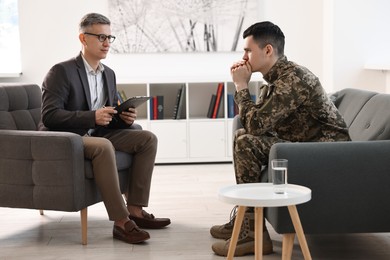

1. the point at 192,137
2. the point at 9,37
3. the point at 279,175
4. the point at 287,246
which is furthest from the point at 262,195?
the point at 9,37

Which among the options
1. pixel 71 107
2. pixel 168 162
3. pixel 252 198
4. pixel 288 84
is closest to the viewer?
pixel 252 198

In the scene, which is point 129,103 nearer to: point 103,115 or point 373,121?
point 103,115

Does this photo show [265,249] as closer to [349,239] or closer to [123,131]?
[349,239]

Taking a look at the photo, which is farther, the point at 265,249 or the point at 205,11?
the point at 205,11

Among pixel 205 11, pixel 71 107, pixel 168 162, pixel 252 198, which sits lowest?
pixel 168 162

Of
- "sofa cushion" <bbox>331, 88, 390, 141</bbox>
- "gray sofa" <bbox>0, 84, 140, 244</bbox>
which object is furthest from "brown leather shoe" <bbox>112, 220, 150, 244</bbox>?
"sofa cushion" <bbox>331, 88, 390, 141</bbox>

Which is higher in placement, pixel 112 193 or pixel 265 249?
pixel 112 193

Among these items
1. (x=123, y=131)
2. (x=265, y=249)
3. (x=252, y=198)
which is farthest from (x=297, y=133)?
(x=123, y=131)

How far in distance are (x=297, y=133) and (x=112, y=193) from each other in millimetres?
988

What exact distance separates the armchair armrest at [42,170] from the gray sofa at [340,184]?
1034 millimetres

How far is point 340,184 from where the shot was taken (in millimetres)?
2855

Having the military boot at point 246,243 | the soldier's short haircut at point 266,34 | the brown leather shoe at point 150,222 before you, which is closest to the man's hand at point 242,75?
the soldier's short haircut at point 266,34

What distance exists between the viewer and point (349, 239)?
3441 millimetres

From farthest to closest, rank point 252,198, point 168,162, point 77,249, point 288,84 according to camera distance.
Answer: point 168,162
point 77,249
point 288,84
point 252,198
